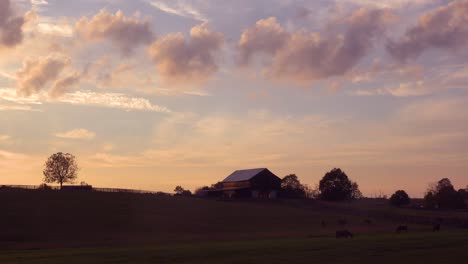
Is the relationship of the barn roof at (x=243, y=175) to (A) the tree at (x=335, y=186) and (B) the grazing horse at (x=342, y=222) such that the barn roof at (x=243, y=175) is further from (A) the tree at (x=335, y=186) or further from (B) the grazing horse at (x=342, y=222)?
(B) the grazing horse at (x=342, y=222)

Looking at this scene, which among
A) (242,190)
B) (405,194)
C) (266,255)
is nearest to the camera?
(266,255)

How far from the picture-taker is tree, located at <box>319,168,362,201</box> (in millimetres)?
165125

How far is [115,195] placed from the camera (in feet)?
396

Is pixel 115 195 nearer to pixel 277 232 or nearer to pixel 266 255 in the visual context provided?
pixel 277 232

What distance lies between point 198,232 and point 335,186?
301 ft

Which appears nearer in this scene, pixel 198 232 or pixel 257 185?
pixel 198 232

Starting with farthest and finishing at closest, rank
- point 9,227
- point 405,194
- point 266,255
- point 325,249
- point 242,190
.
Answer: point 405,194, point 242,190, point 9,227, point 325,249, point 266,255

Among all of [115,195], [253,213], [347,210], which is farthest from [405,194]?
[115,195]

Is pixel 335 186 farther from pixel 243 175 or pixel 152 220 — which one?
pixel 152 220

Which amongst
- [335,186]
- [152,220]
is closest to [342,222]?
[152,220]

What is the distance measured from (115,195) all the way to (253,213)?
3187 centimetres

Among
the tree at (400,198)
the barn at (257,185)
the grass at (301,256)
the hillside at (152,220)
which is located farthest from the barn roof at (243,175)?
the grass at (301,256)

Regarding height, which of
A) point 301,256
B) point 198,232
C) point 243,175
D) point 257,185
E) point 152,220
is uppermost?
point 243,175

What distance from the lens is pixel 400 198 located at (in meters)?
161
